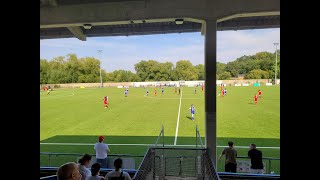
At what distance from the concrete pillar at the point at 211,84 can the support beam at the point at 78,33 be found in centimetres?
452

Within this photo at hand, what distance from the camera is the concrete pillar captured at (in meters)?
7.05

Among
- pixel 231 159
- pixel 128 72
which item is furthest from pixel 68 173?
pixel 128 72

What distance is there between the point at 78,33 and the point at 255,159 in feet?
22.8

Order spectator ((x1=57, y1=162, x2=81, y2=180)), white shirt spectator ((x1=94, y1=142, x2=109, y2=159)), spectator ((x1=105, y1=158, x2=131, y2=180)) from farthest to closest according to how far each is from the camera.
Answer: white shirt spectator ((x1=94, y1=142, x2=109, y2=159)) → spectator ((x1=105, y1=158, x2=131, y2=180)) → spectator ((x1=57, y1=162, x2=81, y2=180))

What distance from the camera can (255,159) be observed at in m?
5.79

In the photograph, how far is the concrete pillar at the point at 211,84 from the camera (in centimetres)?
705

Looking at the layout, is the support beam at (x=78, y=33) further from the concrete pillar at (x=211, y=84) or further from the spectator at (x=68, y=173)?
the spectator at (x=68, y=173)

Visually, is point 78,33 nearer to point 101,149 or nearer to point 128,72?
point 101,149

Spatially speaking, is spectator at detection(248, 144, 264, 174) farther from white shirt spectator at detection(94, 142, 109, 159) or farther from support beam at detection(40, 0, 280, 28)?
support beam at detection(40, 0, 280, 28)

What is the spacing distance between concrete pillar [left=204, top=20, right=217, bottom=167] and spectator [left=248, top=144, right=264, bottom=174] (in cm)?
124

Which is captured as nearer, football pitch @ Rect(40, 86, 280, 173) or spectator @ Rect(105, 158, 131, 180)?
spectator @ Rect(105, 158, 131, 180)

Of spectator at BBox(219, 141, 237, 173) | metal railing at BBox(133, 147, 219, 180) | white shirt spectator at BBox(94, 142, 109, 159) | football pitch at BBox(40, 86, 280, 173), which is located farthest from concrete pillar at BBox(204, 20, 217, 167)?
football pitch at BBox(40, 86, 280, 173)
